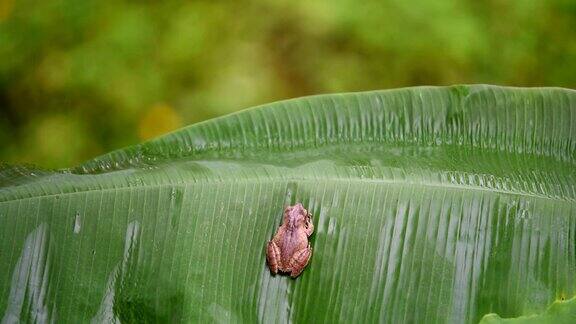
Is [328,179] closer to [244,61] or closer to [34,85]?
[244,61]

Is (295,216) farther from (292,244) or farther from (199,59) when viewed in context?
(199,59)

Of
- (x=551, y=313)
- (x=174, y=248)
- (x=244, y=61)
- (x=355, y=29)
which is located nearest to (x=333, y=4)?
(x=355, y=29)

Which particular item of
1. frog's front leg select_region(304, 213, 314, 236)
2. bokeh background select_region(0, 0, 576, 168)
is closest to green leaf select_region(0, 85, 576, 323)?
frog's front leg select_region(304, 213, 314, 236)

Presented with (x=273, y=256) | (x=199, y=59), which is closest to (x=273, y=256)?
(x=273, y=256)

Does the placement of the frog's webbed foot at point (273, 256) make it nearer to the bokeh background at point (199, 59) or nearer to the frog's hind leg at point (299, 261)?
the frog's hind leg at point (299, 261)

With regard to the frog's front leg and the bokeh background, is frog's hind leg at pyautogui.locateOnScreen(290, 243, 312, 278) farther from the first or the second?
the bokeh background

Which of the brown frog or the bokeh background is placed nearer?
the brown frog
